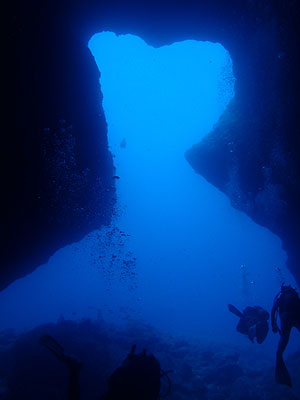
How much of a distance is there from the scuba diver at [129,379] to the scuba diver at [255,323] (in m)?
6.22

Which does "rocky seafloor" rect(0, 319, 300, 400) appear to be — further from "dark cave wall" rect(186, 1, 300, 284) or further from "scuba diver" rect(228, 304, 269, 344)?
"scuba diver" rect(228, 304, 269, 344)

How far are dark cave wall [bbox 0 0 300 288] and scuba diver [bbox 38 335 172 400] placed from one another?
647cm

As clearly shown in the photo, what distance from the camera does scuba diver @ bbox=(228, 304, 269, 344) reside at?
891 centimetres

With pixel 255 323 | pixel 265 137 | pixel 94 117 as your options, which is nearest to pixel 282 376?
pixel 255 323

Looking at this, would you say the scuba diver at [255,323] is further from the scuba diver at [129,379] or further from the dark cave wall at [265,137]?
the scuba diver at [129,379]

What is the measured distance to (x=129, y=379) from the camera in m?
3.54

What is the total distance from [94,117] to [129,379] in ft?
37.4

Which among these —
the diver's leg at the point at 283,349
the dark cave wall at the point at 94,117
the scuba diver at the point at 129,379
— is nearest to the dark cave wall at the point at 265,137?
the dark cave wall at the point at 94,117

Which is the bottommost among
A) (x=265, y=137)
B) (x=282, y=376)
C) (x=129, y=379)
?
(x=129, y=379)

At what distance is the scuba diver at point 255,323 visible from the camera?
8906 mm

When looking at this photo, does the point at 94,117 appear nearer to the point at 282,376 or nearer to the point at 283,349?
the point at 283,349

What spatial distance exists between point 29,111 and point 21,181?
2.15m

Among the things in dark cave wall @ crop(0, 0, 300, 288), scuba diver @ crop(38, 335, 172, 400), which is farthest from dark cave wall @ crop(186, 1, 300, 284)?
scuba diver @ crop(38, 335, 172, 400)

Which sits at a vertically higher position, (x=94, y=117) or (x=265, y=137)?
(x=265, y=137)
